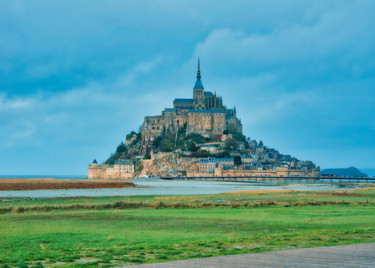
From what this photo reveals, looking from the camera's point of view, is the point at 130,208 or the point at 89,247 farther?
the point at 130,208

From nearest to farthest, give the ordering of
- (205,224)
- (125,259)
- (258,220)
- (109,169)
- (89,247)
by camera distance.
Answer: (125,259) < (89,247) < (205,224) < (258,220) < (109,169)

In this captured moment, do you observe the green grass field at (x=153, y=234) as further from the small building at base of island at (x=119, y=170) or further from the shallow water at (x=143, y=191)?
the small building at base of island at (x=119, y=170)

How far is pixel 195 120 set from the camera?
187750mm

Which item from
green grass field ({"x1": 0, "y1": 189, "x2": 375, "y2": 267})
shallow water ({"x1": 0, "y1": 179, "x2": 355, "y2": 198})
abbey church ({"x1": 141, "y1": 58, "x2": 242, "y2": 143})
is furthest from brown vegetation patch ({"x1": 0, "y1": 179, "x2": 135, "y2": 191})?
abbey church ({"x1": 141, "y1": 58, "x2": 242, "y2": 143})

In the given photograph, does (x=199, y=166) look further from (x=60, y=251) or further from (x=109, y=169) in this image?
(x=60, y=251)

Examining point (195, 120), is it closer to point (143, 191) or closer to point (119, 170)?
point (119, 170)

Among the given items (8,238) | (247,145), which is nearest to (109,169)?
(247,145)

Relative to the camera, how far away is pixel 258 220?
2130 cm

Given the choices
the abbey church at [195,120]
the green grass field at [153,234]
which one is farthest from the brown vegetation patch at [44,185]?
the abbey church at [195,120]

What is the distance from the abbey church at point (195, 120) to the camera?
18800 cm

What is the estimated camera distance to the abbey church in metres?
188

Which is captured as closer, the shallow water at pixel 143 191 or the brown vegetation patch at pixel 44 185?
the shallow water at pixel 143 191

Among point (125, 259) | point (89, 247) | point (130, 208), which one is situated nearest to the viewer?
point (125, 259)

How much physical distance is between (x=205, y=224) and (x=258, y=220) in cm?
285
